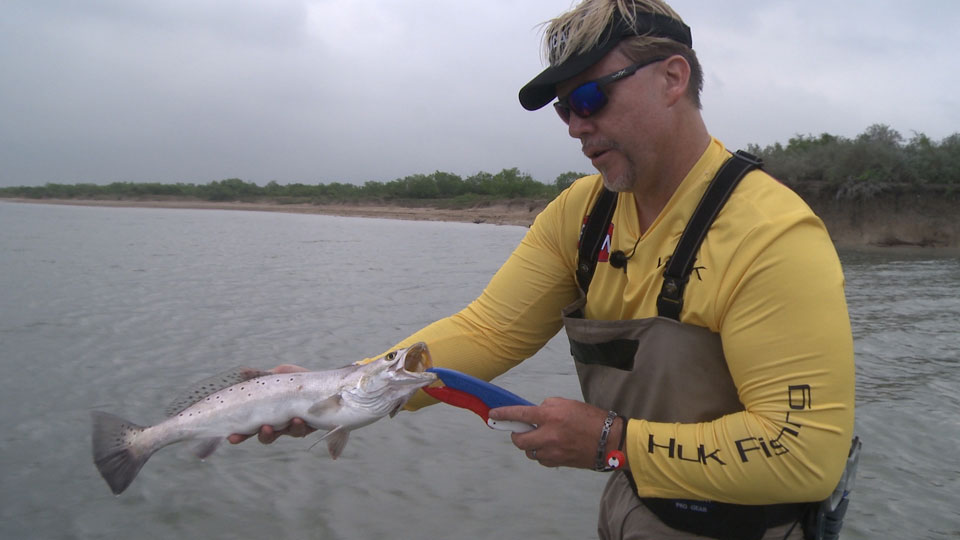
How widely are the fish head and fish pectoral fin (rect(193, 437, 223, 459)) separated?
814 mm

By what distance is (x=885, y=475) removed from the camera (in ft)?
17.0

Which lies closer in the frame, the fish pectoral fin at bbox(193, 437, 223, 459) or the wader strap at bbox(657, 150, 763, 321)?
the wader strap at bbox(657, 150, 763, 321)

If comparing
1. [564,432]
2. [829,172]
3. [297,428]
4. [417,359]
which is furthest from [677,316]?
[829,172]

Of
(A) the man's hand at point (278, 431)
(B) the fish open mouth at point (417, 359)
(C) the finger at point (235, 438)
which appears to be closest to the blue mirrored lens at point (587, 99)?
(B) the fish open mouth at point (417, 359)

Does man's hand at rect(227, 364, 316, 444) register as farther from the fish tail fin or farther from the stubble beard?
the stubble beard

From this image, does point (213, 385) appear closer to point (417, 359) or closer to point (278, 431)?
point (278, 431)

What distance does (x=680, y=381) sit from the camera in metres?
2.06

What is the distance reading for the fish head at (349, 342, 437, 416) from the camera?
2664 millimetres

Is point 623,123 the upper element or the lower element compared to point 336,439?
upper

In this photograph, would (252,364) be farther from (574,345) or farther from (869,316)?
(869,316)

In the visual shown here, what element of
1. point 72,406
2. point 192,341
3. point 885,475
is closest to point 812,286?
point 885,475

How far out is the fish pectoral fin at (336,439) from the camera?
114 inches

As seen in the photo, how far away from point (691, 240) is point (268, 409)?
205cm

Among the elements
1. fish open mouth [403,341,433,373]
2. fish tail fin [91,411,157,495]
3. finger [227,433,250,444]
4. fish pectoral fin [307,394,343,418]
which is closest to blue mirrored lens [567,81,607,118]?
fish open mouth [403,341,433,373]
